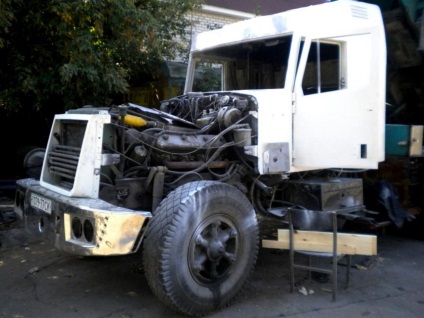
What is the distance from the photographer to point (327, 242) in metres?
4.26

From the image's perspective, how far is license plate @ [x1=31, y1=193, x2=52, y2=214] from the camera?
12.8ft

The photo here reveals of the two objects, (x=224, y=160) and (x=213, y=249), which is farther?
(x=224, y=160)

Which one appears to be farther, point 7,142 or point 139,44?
point 7,142

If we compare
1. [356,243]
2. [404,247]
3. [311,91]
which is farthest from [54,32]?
[404,247]

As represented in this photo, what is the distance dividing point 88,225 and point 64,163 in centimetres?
82

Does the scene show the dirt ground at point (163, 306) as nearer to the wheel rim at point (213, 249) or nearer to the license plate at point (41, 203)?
the wheel rim at point (213, 249)

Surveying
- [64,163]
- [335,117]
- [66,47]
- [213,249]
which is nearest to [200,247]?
[213,249]

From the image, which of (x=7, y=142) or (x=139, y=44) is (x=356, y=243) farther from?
(x=7, y=142)

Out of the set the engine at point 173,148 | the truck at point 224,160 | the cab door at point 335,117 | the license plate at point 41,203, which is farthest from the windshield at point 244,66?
the license plate at point 41,203

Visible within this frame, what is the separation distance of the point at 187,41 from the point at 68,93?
13.4 ft

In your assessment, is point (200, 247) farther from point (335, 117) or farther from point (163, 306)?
point (335, 117)

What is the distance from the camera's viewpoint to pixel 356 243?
4.13 metres

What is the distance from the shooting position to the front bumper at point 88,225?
3434 mm

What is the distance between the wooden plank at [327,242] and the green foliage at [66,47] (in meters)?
3.55
